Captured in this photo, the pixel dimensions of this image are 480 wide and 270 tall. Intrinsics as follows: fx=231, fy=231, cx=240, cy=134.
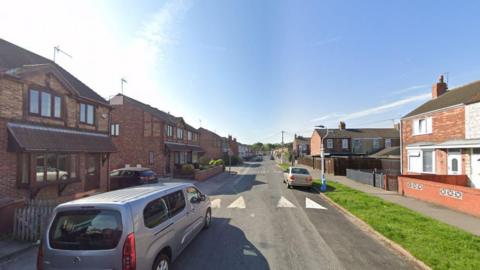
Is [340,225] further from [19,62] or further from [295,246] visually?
[19,62]

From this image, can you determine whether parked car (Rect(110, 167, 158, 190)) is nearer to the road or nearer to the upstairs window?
the upstairs window

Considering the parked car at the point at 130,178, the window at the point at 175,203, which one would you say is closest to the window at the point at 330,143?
the parked car at the point at 130,178

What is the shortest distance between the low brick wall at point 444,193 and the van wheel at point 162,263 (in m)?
11.7

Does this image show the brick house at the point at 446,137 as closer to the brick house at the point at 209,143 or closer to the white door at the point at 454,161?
the white door at the point at 454,161

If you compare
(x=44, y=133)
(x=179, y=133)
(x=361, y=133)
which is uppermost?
(x=361, y=133)

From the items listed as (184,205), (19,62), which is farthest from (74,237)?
(19,62)

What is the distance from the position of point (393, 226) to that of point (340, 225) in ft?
5.34

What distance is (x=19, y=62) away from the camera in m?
11.2

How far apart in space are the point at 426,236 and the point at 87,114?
16.4 m

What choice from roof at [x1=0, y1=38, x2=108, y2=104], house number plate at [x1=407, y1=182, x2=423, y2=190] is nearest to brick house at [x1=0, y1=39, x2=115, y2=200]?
roof at [x1=0, y1=38, x2=108, y2=104]

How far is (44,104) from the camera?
1062cm

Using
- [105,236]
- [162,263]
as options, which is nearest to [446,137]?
[162,263]

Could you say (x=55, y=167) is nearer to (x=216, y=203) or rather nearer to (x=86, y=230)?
(x=216, y=203)

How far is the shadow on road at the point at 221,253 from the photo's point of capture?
522 cm
